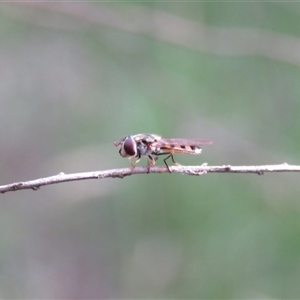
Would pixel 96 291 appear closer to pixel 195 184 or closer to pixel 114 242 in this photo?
pixel 114 242

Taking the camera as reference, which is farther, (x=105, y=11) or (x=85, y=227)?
(x=85, y=227)

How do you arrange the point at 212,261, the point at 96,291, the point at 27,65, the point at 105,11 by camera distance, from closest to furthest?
1. the point at 212,261
2. the point at 105,11
3. the point at 96,291
4. the point at 27,65


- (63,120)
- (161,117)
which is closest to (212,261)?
(161,117)

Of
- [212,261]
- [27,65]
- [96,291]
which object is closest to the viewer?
[212,261]

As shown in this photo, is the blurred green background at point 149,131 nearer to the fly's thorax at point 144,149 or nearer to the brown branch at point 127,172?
the fly's thorax at point 144,149

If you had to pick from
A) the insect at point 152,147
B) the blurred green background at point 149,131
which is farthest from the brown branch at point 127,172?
the blurred green background at point 149,131

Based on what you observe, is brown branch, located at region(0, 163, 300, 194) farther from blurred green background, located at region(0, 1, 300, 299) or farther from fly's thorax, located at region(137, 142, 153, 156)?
blurred green background, located at region(0, 1, 300, 299)
